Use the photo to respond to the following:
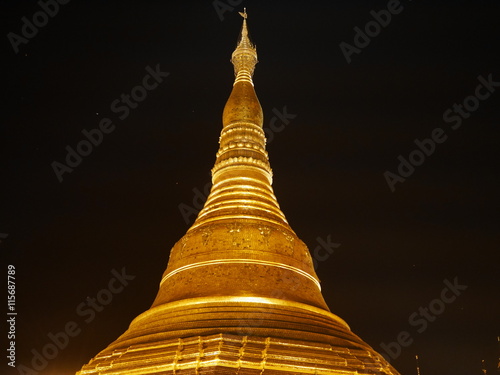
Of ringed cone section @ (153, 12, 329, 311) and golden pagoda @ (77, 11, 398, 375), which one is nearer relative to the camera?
golden pagoda @ (77, 11, 398, 375)

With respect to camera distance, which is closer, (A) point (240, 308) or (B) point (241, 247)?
(A) point (240, 308)

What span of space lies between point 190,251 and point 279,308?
1.93 metres

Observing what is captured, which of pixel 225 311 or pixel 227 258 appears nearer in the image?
pixel 225 311

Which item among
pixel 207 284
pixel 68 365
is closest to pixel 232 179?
pixel 207 284

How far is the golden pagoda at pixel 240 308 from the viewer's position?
771 cm

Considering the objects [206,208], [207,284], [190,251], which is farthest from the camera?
[206,208]

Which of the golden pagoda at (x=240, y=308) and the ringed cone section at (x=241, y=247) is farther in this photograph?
the ringed cone section at (x=241, y=247)

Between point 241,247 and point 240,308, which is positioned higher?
point 241,247

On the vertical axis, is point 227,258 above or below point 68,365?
above

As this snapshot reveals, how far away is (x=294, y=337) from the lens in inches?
319

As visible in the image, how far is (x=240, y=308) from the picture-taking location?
843 centimetres

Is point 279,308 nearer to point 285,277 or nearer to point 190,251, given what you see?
point 285,277

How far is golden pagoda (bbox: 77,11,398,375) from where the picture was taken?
7707mm

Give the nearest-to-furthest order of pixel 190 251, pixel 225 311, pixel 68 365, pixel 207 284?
pixel 225 311 < pixel 207 284 < pixel 190 251 < pixel 68 365
